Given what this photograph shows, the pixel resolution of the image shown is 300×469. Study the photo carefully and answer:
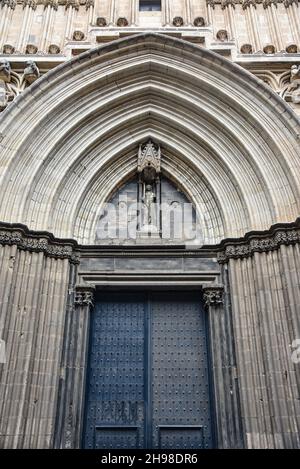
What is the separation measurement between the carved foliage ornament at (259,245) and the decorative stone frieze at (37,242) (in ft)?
10.3

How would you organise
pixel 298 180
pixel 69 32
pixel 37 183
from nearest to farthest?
pixel 298 180 < pixel 37 183 < pixel 69 32

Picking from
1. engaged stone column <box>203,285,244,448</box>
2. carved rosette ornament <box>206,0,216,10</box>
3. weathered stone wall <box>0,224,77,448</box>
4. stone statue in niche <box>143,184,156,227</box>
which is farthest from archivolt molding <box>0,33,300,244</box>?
carved rosette ornament <box>206,0,216,10</box>

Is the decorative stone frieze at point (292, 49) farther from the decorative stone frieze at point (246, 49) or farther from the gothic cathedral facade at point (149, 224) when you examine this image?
the decorative stone frieze at point (246, 49)

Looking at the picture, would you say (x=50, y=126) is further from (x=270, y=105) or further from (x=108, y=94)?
(x=270, y=105)

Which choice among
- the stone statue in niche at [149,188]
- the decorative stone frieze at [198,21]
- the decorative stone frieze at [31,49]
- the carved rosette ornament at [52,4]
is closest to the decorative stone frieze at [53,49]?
the decorative stone frieze at [31,49]

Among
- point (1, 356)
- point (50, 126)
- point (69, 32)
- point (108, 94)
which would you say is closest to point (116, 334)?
point (1, 356)

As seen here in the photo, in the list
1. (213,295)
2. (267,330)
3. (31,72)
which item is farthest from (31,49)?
(267,330)

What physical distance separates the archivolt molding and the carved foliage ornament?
1.18ft

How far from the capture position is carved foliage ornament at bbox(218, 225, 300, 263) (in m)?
9.30

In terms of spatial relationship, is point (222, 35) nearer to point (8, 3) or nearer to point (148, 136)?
point (148, 136)

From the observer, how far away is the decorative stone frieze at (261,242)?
9.30 m

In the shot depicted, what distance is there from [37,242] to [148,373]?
341 centimetres
